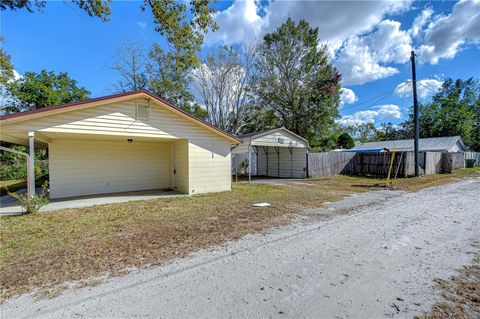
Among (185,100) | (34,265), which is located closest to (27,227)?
(34,265)

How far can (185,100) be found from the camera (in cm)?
2445

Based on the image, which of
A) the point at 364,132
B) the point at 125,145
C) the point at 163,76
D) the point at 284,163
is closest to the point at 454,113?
the point at 364,132

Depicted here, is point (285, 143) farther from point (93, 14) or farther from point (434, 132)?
point (434, 132)

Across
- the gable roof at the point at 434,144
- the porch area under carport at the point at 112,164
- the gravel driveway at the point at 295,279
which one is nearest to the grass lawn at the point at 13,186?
the porch area under carport at the point at 112,164

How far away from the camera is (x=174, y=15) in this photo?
20.6 feet

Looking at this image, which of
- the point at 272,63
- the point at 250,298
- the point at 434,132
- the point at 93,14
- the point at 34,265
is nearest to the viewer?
the point at 250,298

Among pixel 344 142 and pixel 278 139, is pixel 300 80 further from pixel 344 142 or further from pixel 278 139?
pixel 344 142

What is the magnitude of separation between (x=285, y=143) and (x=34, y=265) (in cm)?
1365

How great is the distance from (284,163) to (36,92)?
23033 mm

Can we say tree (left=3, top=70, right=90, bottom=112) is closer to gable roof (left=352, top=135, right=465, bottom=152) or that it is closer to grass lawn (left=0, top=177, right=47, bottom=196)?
grass lawn (left=0, top=177, right=47, bottom=196)

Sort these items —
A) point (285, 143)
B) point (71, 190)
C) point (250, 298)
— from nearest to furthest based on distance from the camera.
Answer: point (250, 298), point (71, 190), point (285, 143)

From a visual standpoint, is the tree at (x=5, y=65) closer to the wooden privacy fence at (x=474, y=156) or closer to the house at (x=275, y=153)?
the house at (x=275, y=153)

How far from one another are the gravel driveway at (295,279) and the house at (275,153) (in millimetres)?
9317

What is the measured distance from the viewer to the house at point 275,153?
556 inches
